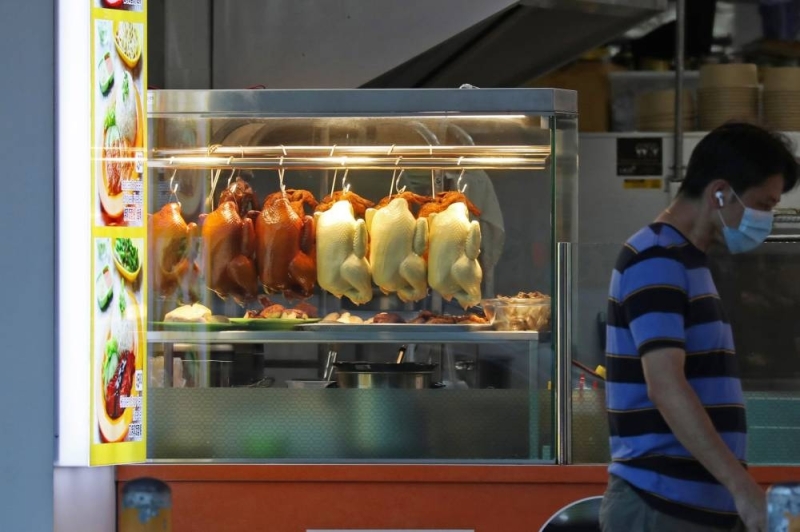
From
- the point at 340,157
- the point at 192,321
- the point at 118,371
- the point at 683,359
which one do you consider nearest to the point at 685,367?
the point at 683,359

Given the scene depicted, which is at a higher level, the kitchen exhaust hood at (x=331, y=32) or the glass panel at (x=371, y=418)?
the kitchen exhaust hood at (x=331, y=32)

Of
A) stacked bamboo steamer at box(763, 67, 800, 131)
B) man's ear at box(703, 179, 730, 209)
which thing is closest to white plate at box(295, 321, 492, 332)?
man's ear at box(703, 179, 730, 209)

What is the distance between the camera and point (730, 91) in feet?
19.9

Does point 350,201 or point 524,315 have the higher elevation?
point 350,201

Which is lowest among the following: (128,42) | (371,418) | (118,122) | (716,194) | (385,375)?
(371,418)

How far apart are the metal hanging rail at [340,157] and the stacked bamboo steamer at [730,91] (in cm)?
270

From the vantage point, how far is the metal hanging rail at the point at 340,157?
3738 mm

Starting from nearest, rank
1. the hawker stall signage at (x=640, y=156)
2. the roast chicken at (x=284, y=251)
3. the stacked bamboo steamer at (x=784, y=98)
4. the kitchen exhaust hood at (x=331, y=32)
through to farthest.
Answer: the roast chicken at (x=284, y=251), the kitchen exhaust hood at (x=331, y=32), the stacked bamboo steamer at (x=784, y=98), the hawker stall signage at (x=640, y=156)

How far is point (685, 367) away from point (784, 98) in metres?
3.94

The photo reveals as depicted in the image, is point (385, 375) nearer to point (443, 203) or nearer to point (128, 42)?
point (443, 203)

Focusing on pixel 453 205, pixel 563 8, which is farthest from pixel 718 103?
pixel 453 205

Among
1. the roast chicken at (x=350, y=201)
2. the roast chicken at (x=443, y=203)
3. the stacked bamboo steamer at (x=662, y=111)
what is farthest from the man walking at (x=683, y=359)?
the stacked bamboo steamer at (x=662, y=111)

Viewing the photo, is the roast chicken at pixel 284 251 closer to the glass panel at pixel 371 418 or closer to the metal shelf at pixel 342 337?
the metal shelf at pixel 342 337

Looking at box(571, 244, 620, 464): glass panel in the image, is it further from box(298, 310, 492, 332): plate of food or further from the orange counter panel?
box(298, 310, 492, 332): plate of food
